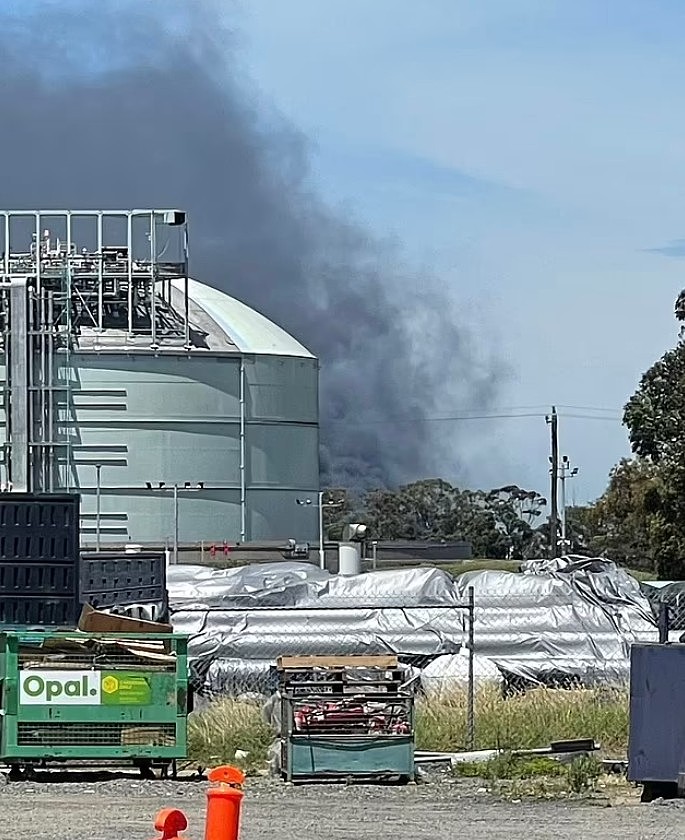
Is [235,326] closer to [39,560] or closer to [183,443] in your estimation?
[183,443]

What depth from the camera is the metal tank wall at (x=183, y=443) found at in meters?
62.9

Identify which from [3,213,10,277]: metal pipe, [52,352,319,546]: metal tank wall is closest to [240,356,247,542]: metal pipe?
[52,352,319,546]: metal tank wall

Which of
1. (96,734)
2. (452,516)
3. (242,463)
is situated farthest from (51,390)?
(452,516)

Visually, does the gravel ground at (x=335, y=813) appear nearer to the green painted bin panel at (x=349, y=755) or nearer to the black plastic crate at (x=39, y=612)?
the green painted bin panel at (x=349, y=755)

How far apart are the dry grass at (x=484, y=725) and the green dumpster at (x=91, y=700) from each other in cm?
162

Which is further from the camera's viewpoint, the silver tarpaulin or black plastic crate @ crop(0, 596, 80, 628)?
the silver tarpaulin

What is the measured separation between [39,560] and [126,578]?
20.0 ft

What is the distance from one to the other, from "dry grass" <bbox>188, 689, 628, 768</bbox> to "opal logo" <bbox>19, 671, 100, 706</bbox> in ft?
6.38

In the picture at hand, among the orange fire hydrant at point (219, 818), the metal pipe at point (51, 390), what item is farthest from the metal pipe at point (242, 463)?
the orange fire hydrant at point (219, 818)

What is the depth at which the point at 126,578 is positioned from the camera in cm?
2453

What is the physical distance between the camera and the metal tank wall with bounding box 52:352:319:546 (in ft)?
206

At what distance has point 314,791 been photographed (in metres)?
14.4

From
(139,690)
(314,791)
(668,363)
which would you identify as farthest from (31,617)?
(668,363)

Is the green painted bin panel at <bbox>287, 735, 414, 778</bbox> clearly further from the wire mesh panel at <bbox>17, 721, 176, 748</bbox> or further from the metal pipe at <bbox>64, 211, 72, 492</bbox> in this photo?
the metal pipe at <bbox>64, 211, 72, 492</bbox>
